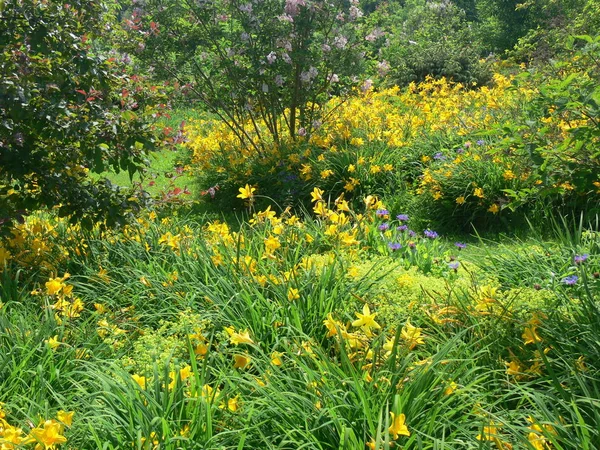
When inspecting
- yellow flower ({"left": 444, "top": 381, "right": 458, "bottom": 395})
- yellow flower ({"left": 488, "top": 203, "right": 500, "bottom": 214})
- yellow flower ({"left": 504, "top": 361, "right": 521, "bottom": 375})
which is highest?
yellow flower ({"left": 444, "top": 381, "right": 458, "bottom": 395})

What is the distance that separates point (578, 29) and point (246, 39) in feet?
15.9

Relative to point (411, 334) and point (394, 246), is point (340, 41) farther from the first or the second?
point (411, 334)

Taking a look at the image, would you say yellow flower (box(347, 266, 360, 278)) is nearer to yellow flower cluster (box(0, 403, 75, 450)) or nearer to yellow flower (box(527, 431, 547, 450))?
yellow flower (box(527, 431, 547, 450))

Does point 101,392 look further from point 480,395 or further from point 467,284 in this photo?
point 467,284

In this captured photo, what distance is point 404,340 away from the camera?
247 centimetres

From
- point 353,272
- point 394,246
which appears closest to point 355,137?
point 394,246

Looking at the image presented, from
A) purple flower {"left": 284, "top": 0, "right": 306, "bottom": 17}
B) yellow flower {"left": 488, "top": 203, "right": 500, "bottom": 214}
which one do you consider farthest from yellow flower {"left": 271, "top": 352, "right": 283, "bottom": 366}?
purple flower {"left": 284, "top": 0, "right": 306, "bottom": 17}

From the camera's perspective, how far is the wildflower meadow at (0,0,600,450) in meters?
2.19

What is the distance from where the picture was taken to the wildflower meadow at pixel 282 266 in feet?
7.17

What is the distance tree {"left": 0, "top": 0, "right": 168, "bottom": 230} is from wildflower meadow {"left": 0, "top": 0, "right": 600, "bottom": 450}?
0.02 m

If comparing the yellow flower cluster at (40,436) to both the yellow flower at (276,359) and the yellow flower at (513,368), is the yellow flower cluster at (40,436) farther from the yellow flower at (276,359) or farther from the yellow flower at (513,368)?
the yellow flower at (513,368)

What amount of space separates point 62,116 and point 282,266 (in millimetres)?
1615

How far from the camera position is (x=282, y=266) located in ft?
11.0

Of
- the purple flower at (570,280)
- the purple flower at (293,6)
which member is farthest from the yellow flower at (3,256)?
the purple flower at (293,6)
